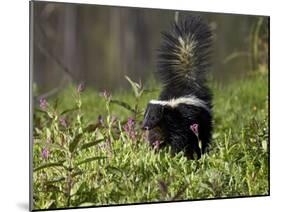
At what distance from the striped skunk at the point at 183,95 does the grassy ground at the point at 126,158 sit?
0.07 m

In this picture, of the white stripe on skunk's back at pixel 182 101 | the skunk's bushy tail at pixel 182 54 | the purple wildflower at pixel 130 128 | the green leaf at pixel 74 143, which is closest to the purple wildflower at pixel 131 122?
the purple wildflower at pixel 130 128

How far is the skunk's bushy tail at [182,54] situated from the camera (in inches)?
196

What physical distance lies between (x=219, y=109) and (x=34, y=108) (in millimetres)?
1194

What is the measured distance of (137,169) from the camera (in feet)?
15.6

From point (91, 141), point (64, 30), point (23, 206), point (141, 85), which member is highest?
point (64, 30)

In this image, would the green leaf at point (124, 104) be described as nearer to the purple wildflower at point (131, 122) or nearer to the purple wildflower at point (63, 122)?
the purple wildflower at point (131, 122)

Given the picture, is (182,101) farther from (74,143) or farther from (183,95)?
(74,143)

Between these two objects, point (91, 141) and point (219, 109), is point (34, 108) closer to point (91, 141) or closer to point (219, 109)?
point (91, 141)

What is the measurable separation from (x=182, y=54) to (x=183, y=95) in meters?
0.25

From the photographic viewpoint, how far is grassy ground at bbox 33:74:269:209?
4.62 m

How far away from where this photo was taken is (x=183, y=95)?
16.3 feet

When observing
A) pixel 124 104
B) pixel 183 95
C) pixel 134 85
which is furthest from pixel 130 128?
pixel 183 95

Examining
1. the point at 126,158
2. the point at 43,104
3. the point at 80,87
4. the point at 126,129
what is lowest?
the point at 126,158

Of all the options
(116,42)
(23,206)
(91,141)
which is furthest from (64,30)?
(23,206)
